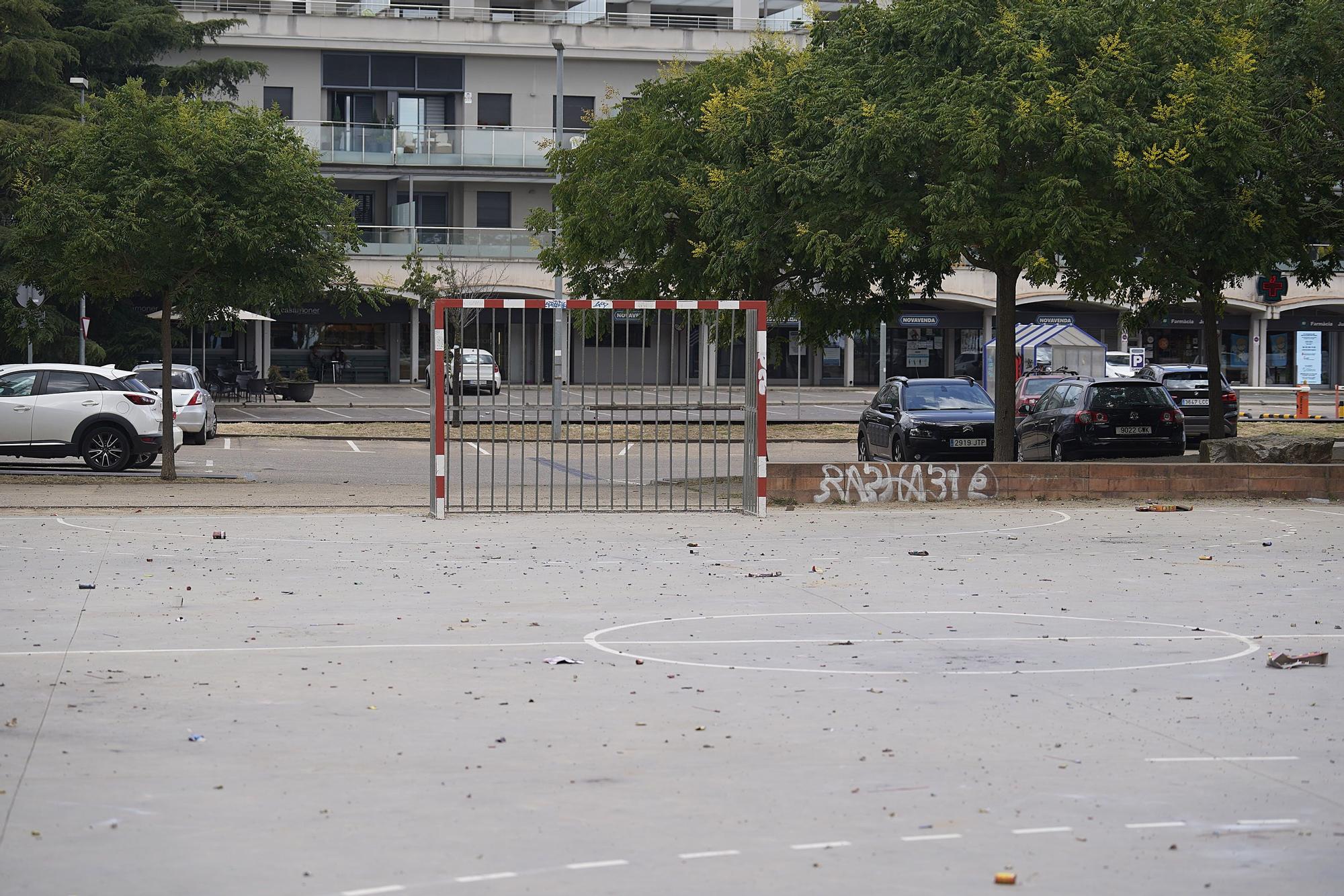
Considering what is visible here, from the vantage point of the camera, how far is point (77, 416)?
2478 centimetres

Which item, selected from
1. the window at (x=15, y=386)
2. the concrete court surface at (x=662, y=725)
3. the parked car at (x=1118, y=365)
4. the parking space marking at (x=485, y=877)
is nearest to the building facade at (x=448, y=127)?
the parked car at (x=1118, y=365)

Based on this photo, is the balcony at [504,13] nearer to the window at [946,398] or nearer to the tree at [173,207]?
the window at [946,398]

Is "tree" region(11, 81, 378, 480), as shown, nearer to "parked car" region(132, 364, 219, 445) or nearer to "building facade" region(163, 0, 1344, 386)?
"parked car" region(132, 364, 219, 445)

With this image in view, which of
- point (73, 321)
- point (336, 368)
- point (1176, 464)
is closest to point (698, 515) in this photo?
point (1176, 464)

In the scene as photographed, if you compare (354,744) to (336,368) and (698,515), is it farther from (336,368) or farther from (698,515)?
(336,368)

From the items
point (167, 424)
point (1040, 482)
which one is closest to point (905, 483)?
point (1040, 482)

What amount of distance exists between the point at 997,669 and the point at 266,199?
16.3m

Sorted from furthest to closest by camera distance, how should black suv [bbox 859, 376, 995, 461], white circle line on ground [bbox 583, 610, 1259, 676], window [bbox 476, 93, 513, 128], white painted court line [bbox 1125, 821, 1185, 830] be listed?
window [bbox 476, 93, 513, 128], black suv [bbox 859, 376, 995, 461], white circle line on ground [bbox 583, 610, 1259, 676], white painted court line [bbox 1125, 821, 1185, 830]

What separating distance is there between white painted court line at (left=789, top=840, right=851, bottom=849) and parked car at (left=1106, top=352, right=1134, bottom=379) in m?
46.1

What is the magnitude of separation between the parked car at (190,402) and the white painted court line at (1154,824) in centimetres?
2696

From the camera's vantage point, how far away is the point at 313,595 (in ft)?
40.3

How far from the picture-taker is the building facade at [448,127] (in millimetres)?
59656

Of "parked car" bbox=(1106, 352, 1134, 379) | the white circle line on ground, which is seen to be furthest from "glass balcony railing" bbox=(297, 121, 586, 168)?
the white circle line on ground

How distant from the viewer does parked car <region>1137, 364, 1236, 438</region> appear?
109 ft
